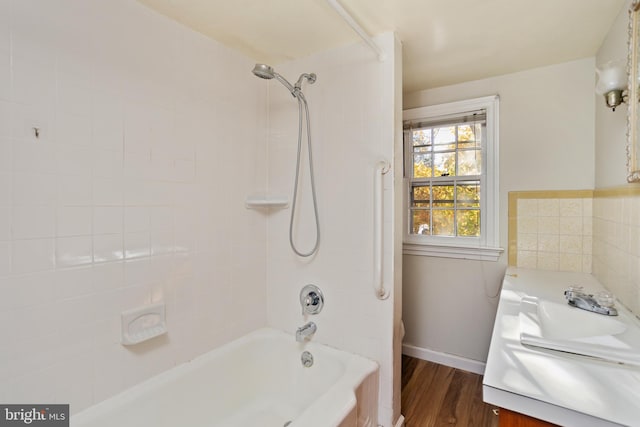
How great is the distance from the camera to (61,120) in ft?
3.99

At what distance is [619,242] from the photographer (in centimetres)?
151

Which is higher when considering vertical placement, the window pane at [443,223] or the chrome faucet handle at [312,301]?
the window pane at [443,223]

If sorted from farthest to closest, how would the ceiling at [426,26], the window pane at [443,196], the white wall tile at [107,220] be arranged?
the window pane at [443,196] → the ceiling at [426,26] → the white wall tile at [107,220]

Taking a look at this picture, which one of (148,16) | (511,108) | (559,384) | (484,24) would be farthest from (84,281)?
(511,108)

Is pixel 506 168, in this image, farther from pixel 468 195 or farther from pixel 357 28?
pixel 357 28

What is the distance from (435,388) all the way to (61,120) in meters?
2.70

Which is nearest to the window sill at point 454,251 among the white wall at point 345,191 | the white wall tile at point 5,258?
the white wall at point 345,191

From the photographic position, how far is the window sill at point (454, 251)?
235 centimetres

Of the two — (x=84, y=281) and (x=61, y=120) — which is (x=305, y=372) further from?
(x=61, y=120)

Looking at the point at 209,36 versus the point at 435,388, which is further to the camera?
the point at 435,388

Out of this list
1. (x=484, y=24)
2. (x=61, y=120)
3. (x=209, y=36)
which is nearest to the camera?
(x=61, y=120)

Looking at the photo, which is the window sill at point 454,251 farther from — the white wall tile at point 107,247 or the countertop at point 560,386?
the white wall tile at point 107,247

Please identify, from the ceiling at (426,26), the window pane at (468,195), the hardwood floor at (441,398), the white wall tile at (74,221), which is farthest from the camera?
the window pane at (468,195)

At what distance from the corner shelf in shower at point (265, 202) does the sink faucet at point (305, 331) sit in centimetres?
78
